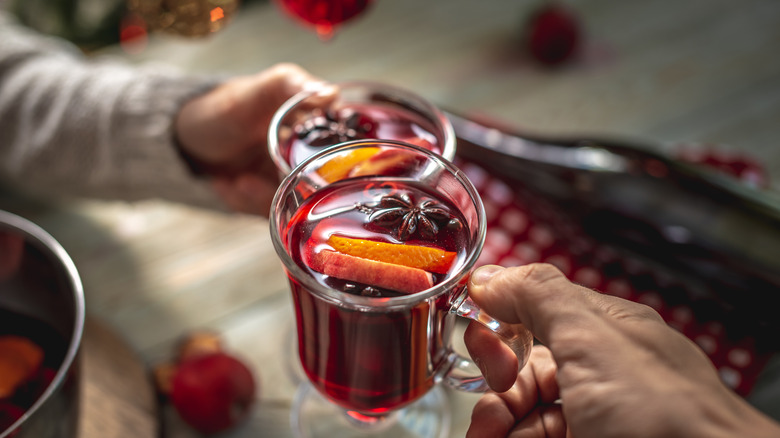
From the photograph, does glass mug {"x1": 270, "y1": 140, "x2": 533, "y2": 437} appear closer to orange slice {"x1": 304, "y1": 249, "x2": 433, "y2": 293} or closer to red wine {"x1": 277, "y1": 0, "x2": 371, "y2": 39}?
orange slice {"x1": 304, "y1": 249, "x2": 433, "y2": 293}

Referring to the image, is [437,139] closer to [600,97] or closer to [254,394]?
[254,394]

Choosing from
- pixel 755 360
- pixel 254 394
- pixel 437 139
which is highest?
pixel 437 139

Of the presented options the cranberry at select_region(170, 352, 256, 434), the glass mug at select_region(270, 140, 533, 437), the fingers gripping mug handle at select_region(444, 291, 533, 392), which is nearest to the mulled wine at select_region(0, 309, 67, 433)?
the cranberry at select_region(170, 352, 256, 434)

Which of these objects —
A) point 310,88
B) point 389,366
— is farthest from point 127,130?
point 389,366

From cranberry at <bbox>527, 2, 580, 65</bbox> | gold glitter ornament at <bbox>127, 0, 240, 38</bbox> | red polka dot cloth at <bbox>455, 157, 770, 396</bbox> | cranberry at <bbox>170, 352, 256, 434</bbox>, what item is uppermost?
gold glitter ornament at <bbox>127, 0, 240, 38</bbox>

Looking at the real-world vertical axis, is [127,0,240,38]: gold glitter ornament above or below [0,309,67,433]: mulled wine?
above

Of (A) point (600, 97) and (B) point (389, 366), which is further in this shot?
(A) point (600, 97)

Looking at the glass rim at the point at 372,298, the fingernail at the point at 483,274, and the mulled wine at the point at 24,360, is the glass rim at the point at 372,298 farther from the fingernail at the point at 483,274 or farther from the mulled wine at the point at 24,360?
the mulled wine at the point at 24,360
